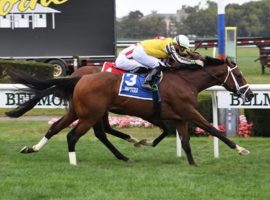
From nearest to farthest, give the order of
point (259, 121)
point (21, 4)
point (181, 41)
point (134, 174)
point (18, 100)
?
point (134, 174) < point (181, 41) < point (18, 100) < point (259, 121) < point (21, 4)

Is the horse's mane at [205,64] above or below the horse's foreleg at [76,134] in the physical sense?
above

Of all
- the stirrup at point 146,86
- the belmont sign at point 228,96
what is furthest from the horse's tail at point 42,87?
the stirrup at point 146,86

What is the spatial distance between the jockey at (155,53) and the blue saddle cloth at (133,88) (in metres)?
0.23

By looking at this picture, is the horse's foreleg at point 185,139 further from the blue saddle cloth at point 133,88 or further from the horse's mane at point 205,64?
the horse's mane at point 205,64

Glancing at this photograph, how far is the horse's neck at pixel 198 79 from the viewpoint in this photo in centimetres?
834

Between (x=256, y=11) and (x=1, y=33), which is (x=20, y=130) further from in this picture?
(x=256, y=11)

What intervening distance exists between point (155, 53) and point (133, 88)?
0.68 m

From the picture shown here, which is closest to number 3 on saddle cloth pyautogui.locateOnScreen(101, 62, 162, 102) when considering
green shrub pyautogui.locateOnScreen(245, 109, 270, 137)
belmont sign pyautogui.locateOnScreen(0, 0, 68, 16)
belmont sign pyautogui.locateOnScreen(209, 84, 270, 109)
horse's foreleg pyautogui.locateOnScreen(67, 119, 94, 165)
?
horse's foreleg pyautogui.locateOnScreen(67, 119, 94, 165)

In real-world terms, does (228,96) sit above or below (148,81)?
below

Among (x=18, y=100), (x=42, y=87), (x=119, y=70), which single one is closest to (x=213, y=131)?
(x=119, y=70)

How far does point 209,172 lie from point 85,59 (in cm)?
1637

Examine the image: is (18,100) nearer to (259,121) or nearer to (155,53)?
(155,53)

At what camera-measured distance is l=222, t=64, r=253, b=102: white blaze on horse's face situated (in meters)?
8.23

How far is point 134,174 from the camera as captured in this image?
729cm
